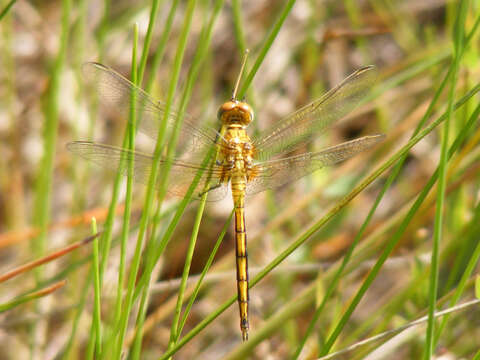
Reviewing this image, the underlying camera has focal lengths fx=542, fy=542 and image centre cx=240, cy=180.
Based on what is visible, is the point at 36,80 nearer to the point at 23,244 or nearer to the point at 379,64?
the point at 23,244

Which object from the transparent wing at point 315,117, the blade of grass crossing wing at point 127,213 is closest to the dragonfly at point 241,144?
the transparent wing at point 315,117

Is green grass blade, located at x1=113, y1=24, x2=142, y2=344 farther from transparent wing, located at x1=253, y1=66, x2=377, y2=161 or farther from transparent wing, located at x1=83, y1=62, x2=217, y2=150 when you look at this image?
transparent wing, located at x1=253, y1=66, x2=377, y2=161

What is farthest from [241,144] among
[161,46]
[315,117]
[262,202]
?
[262,202]

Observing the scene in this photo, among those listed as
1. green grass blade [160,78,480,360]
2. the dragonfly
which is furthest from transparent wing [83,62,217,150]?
green grass blade [160,78,480,360]

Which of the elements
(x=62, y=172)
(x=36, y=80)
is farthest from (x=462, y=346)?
(x=36, y=80)

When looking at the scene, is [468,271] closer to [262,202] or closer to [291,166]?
[291,166]

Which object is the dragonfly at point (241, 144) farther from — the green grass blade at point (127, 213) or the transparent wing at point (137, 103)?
the green grass blade at point (127, 213)
